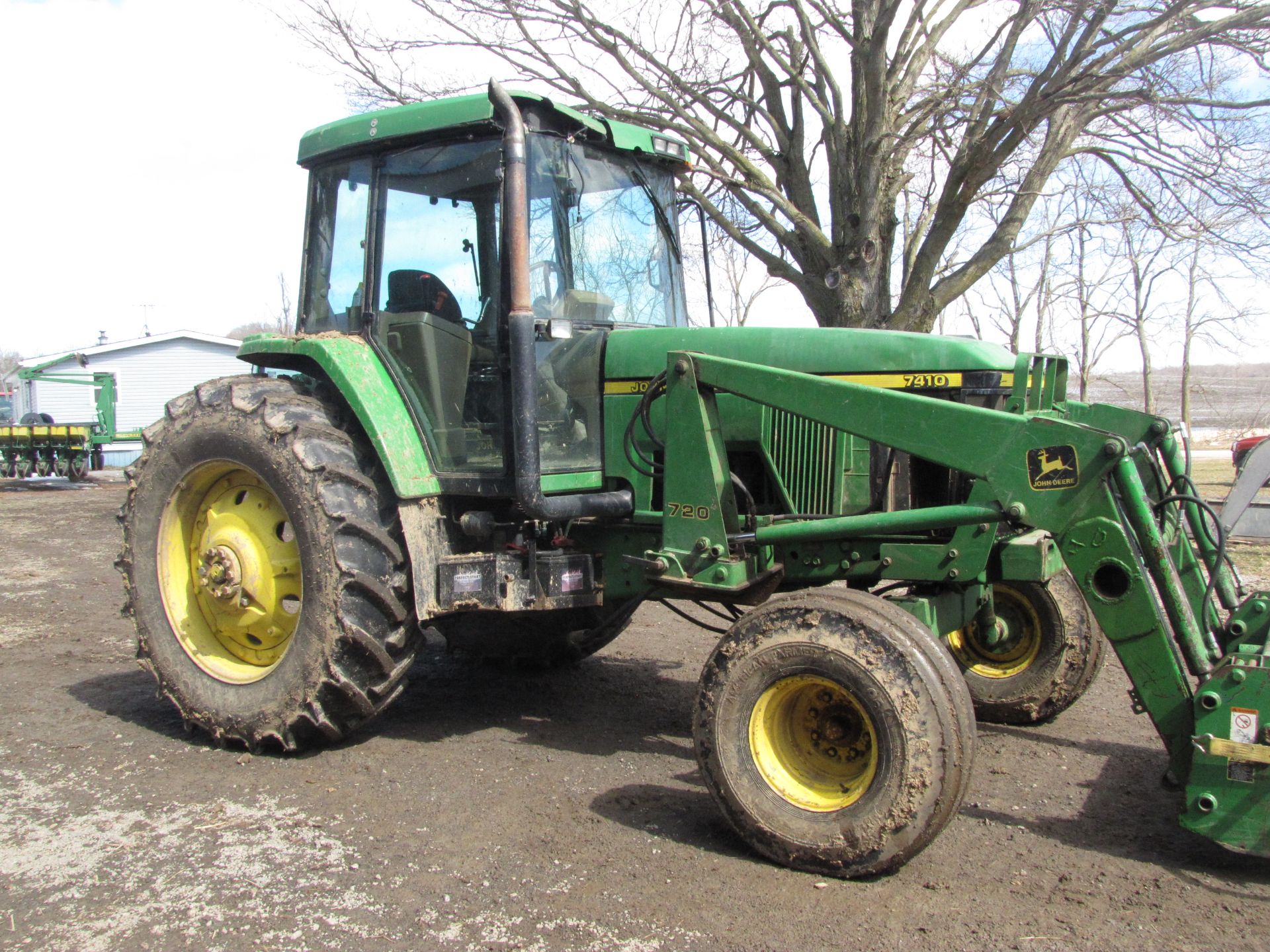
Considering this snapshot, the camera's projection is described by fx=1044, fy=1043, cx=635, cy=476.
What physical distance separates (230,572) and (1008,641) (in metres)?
3.74

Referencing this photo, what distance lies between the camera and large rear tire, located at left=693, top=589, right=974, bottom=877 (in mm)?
3240

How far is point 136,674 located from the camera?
6.00m

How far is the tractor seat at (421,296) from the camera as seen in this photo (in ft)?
15.3

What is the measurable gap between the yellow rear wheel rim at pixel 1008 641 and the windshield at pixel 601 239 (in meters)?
2.14

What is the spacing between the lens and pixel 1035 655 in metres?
5.11

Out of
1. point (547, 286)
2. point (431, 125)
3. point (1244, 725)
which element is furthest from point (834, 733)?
point (431, 125)

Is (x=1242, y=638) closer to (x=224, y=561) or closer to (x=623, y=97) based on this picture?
(x=224, y=561)

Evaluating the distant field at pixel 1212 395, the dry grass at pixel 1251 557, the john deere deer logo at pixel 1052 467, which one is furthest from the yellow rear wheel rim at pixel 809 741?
the distant field at pixel 1212 395

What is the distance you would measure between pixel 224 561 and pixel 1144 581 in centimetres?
379

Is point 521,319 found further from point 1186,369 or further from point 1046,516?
point 1186,369

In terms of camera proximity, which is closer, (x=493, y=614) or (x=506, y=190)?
(x=506, y=190)

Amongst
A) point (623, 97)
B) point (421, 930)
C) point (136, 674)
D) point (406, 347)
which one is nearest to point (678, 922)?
point (421, 930)

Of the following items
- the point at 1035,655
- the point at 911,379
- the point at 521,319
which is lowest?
the point at 1035,655

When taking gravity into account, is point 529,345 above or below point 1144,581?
above
